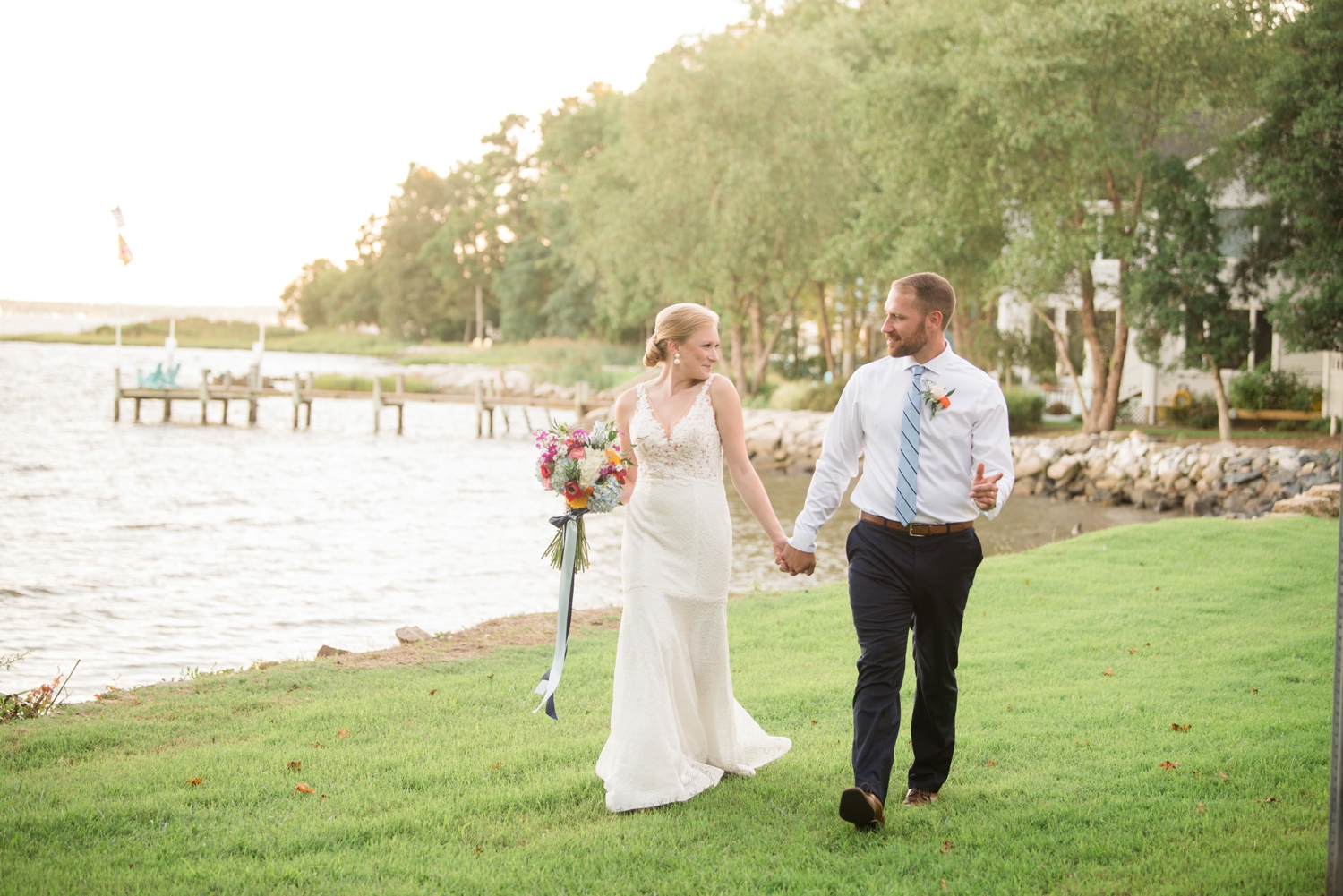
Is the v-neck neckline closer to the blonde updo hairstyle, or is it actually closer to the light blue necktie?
the blonde updo hairstyle

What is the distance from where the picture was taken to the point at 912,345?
4.71m

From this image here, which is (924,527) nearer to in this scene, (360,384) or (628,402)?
(628,402)

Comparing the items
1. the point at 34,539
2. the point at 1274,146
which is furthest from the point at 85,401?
the point at 1274,146

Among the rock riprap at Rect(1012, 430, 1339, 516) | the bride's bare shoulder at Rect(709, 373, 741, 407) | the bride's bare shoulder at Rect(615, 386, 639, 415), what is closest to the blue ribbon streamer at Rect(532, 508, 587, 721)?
the bride's bare shoulder at Rect(615, 386, 639, 415)

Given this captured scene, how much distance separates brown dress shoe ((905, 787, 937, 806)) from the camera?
494cm

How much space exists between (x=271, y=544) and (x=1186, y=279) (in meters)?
20.4

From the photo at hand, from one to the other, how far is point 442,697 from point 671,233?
32001mm

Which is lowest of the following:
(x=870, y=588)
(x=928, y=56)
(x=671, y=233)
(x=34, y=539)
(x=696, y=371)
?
(x=34, y=539)

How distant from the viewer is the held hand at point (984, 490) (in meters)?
4.40

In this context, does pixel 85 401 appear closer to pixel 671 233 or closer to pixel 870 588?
pixel 671 233

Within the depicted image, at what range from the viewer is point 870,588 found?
15.3ft

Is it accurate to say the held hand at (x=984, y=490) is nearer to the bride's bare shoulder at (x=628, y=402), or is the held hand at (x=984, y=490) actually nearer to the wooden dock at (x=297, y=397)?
the bride's bare shoulder at (x=628, y=402)

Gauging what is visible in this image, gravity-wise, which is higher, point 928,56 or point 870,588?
point 928,56

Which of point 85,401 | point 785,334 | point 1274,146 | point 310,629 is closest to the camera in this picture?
point 310,629
